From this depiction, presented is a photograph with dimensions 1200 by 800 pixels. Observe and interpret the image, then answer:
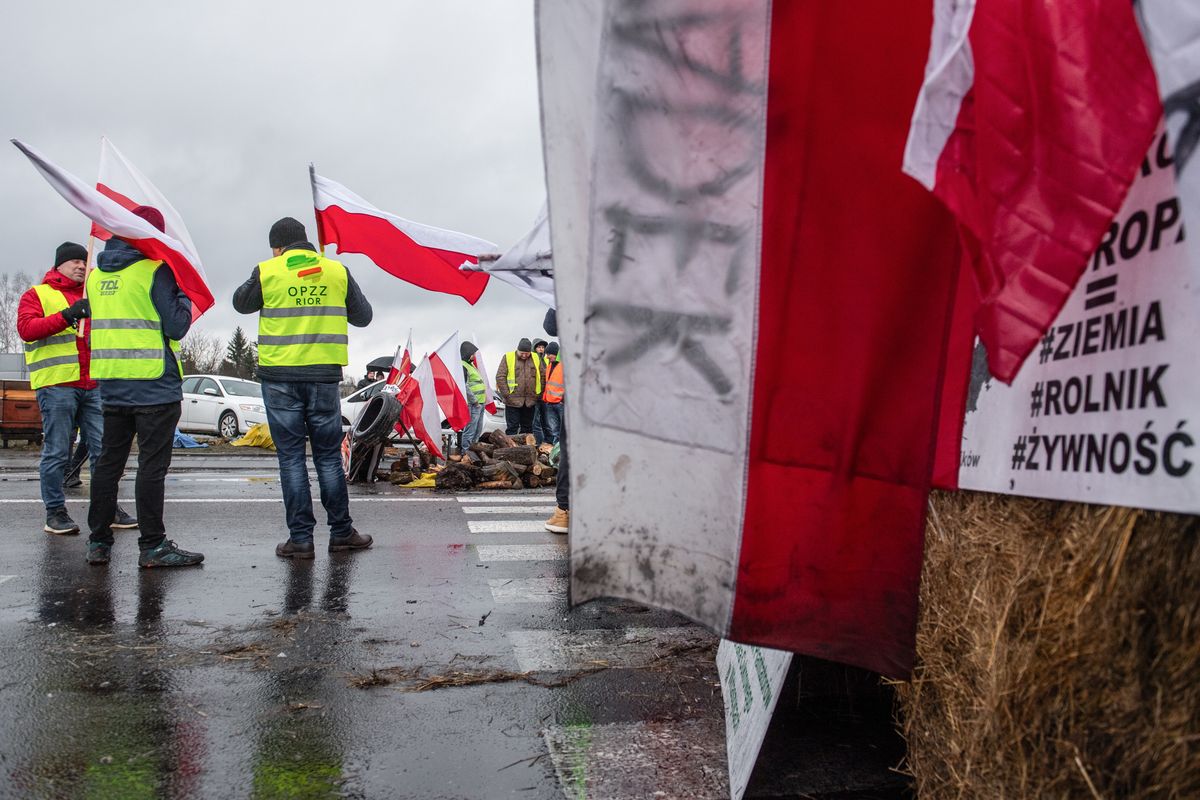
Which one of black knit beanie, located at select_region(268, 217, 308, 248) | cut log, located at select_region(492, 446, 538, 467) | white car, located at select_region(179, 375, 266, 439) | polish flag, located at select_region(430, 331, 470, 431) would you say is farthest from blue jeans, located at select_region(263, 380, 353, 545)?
white car, located at select_region(179, 375, 266, 439)

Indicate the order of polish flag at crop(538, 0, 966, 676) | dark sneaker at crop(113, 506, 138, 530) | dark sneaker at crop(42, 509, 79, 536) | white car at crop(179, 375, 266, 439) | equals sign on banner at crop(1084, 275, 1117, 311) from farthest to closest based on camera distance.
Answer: white car at crop(179, 375, 266, 439) → dark sneaker at crop(113, 506, 138, 530) → dark sneaker at crop(42, 509, 79, 536) → polish flag at crop(538, 0, 966, 676) → equals sign on banner at crop(1084, 275, 1117, 311)

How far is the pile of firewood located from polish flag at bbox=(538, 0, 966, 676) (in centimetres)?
900

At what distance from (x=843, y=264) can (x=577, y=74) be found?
0.71 meters

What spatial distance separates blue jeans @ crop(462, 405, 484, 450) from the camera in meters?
15.1

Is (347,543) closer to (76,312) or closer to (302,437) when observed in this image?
(302,437)

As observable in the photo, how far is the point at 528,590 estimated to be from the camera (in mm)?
5062

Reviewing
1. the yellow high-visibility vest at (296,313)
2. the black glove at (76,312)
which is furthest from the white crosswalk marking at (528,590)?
the black glove at (76,312)

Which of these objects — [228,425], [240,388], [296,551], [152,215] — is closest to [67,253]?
[152,215]

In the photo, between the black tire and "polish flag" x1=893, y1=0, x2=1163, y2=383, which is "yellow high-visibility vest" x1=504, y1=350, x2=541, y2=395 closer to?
the black tire

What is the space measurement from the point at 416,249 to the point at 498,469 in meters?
4.18

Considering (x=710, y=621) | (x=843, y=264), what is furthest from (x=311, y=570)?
(x=843, y=264)

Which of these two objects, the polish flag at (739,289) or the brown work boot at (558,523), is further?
the brown work boot at (558,523)

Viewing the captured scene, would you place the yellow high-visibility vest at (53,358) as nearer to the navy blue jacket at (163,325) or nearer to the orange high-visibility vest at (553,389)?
the navy blue jacket at (163,325)

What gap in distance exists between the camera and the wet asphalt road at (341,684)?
2566 mm
